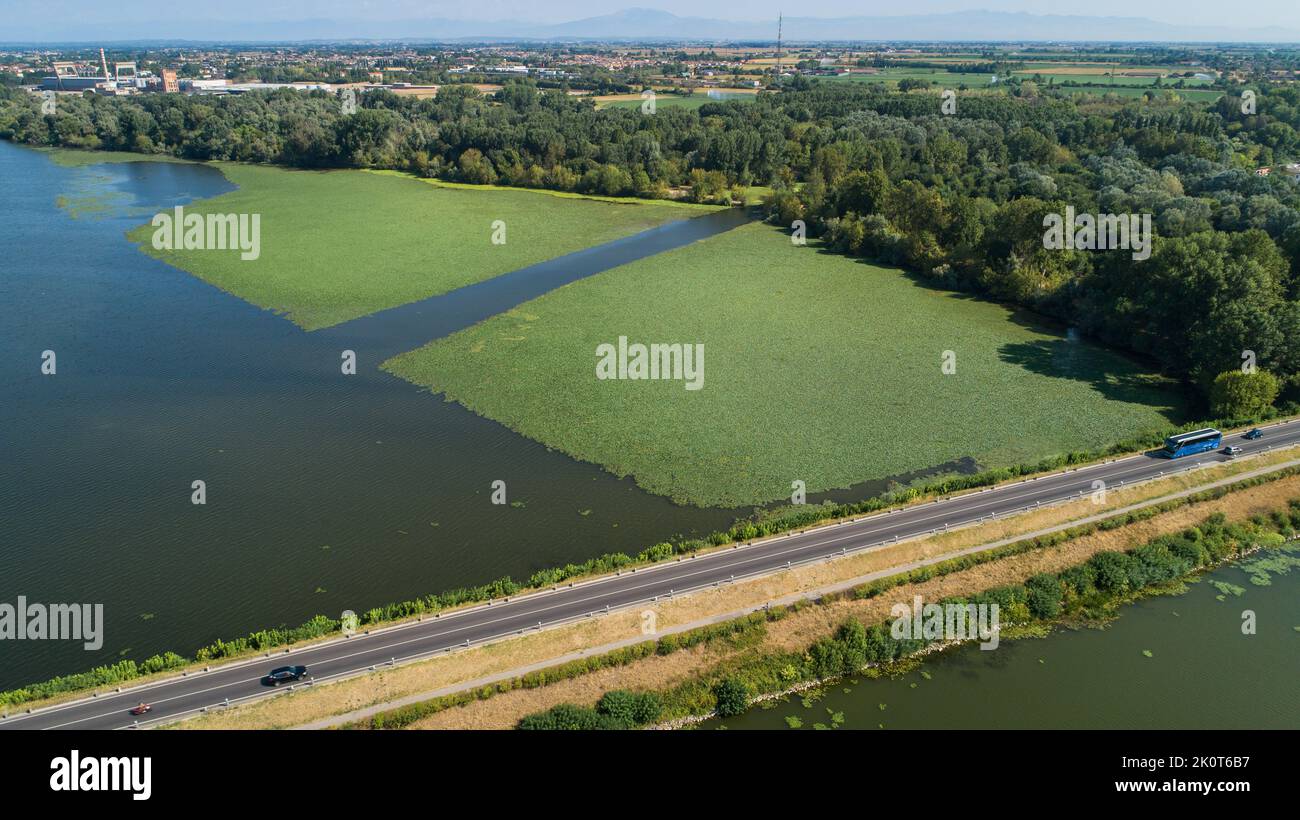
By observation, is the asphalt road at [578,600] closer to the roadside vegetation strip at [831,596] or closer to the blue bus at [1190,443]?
the blue bus at [1190,443]

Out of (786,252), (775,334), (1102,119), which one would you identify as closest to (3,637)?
(775,334)

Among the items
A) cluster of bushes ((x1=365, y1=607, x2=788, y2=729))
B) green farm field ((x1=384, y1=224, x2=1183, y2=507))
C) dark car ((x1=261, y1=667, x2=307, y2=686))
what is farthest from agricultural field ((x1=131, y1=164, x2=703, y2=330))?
cluster of bushes ((x1=365, y1=607, x2=788, y2=729))

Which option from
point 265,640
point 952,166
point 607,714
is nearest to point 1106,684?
point 607,714

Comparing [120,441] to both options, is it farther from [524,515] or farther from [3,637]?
[524,515]

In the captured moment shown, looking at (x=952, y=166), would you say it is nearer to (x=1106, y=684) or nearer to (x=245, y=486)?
(x=1106, y=684)

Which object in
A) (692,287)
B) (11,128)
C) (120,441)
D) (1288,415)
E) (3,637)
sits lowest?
(3,637)

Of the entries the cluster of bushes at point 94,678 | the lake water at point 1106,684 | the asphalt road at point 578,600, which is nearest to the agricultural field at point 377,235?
the cluster of bushes at point 94,678

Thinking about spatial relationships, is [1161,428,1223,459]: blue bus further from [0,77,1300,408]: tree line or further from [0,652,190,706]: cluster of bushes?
[0,652,190,706]: cluster of bushes
